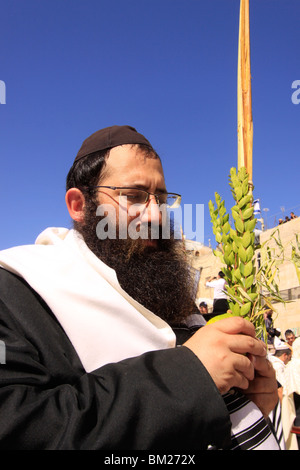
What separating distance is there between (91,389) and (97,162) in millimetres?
1260

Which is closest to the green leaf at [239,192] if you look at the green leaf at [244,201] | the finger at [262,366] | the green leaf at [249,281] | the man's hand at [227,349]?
the green leaf at [244,201]

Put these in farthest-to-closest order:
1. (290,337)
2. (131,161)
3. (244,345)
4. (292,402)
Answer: (290,337) < (292,402) < (131,161) < (244,345)

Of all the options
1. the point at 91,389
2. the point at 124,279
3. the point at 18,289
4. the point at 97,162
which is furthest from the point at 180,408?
the point at 97,162

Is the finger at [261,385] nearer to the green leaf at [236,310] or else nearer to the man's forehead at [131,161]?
the green leaf at [236,310]

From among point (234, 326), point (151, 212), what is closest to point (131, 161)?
point (151, 212)

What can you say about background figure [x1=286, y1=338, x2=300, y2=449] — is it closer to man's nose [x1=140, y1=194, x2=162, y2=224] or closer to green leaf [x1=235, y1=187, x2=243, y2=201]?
man's nose [x1=140, y1=194, x2=162, y2=224]

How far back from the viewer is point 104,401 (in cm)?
103

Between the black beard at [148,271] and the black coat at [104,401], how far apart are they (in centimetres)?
58

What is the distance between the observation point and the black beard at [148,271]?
173cm

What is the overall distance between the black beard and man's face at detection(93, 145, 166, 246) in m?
0.07

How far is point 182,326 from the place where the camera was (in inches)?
70.2

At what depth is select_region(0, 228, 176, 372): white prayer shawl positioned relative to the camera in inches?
49.5

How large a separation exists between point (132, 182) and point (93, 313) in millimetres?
746

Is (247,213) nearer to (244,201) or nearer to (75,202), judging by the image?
(244,201)
